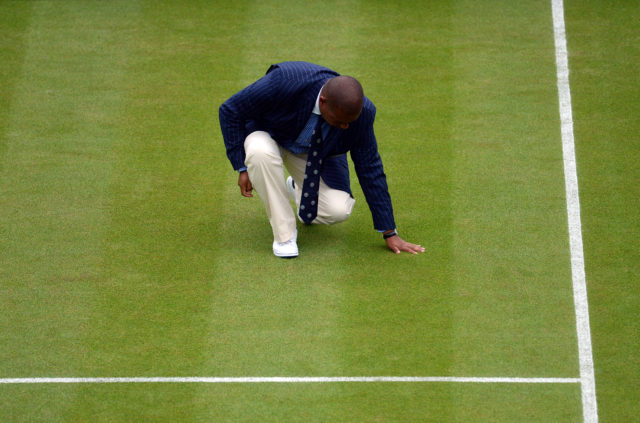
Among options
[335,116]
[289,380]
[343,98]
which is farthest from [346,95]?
[289,380]

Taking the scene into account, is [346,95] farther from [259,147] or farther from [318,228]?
[318,228]

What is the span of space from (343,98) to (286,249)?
1.27 meters

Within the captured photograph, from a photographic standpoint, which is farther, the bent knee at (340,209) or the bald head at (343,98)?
the bent knee at (340,209)

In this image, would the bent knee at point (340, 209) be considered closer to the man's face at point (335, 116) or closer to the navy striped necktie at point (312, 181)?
the navy striped necktie at point (312, 181)

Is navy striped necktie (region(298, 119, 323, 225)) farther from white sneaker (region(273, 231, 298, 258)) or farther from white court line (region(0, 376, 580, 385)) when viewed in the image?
white court line (region(0, 376, 580, 385))

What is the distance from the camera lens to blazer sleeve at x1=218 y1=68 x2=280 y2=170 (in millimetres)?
6301

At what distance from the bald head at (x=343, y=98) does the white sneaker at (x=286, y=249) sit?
3.43 ft

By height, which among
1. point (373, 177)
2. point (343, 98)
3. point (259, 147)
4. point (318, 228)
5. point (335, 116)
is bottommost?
point (318, 228)

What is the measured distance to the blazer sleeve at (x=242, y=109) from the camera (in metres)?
6.30

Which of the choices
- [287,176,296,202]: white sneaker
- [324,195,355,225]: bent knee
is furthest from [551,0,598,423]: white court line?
[287,176,296,202]: white sneaker

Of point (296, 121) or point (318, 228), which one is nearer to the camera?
point (296, 121)

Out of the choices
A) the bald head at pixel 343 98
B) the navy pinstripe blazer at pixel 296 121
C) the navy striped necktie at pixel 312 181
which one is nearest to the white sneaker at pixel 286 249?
the navy striped necktie at pixel 312 181

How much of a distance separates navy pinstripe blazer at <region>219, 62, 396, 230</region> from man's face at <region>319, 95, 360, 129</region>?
183 mm

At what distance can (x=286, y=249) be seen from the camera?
262 inches
